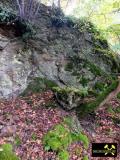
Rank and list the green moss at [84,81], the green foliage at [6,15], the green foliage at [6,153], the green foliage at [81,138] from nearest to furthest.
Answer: the green foliage at [6,153], the green foliage at [81,138], the green foliage at [6,15], the green moss at [84,81]

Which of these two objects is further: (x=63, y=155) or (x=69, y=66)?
(x=69, y=66)

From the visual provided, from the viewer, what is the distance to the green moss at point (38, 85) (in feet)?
27.9

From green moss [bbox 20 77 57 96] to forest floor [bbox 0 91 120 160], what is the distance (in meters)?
0.31

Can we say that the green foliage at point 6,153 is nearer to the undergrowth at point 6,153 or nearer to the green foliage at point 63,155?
the undergrowth at point 6,153

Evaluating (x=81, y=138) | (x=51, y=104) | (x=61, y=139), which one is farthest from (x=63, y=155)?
(x=51, y=104)

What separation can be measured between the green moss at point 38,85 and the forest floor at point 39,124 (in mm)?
310

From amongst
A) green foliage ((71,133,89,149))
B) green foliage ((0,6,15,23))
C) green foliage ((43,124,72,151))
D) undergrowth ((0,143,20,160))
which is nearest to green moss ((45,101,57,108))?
green foliage ((43,124,72,151))

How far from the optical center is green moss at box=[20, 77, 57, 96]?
852 cm

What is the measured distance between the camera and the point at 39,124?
6.53m

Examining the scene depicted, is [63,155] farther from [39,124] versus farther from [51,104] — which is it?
[51,104]

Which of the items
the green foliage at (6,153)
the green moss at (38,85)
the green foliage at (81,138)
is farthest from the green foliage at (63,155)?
the green moss at (38,85)

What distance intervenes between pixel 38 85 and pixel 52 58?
157 centimetres

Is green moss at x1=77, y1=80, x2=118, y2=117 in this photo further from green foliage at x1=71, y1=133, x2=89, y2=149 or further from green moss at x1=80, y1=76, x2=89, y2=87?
green moss at x1=80, y1=76, x2=89, y2=87

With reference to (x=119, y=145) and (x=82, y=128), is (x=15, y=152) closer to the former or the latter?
(x=82, y=128)
